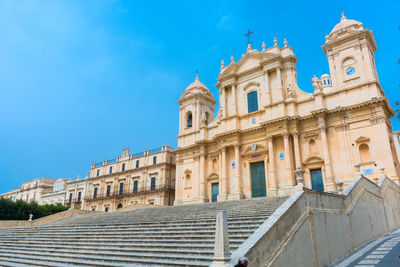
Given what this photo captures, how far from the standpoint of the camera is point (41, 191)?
52.7 meters

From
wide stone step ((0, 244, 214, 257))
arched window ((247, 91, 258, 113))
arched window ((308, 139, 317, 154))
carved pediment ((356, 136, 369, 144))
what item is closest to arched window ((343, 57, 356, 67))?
carved pediment ((356, 136, 369, 144))

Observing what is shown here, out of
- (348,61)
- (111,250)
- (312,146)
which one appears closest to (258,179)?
(312,146)

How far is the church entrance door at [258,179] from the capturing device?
21.8 meters

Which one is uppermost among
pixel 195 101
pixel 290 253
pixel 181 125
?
pixel 195 101

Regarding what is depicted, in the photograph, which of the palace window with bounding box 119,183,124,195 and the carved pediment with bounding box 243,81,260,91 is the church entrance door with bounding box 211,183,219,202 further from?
the palace window with bounding box 119,183,124,195

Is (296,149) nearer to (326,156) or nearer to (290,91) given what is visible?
(326,156)

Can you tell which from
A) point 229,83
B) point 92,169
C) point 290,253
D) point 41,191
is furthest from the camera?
point 41,191

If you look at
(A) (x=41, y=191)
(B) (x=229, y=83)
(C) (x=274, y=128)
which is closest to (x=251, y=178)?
(C) (x=274, y=128)

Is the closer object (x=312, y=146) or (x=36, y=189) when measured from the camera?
(x=312, y=146)

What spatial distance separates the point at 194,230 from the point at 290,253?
3502 mm

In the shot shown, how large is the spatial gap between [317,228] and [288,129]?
13038 mm

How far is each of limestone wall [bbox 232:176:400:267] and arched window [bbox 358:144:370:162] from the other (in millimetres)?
4712

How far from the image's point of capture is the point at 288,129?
2103 centimetres

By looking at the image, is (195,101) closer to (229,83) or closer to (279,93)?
(229,83)
